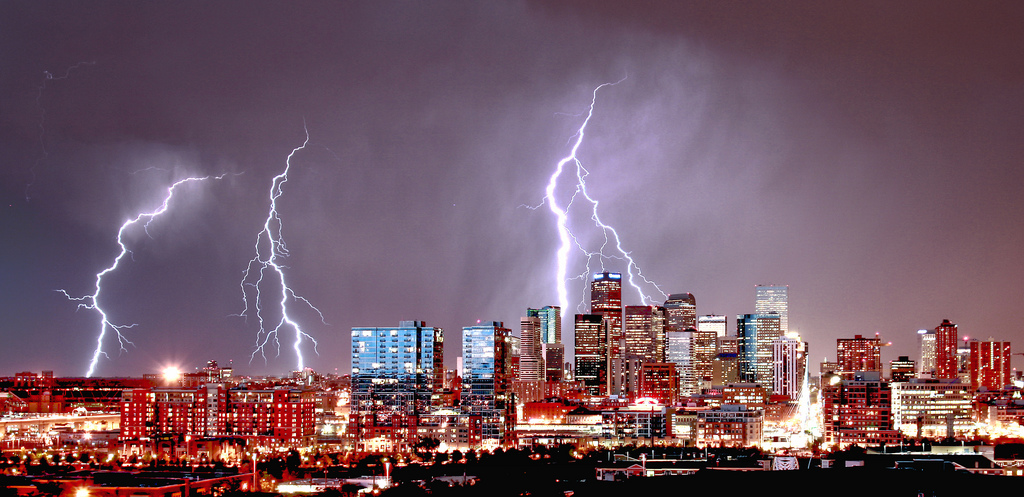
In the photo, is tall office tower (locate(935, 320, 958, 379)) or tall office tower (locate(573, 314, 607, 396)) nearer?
tall office tower (locate(935, 320, 958, 379))

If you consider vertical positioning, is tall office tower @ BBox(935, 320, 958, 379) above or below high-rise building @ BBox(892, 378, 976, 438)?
above

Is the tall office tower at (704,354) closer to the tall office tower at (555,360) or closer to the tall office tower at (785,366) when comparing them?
the tall office tower at (785,366)

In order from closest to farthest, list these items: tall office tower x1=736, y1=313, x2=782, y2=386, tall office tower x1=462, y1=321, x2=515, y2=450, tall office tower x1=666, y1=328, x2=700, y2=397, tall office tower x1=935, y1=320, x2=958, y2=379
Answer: tall office tower x1=462, y1=321, x2=515, y2=450 → tall office tower x1=935, y1=320, x2=958, y2=379 → tall office tower x1=666, y1=328, x2=700, y2=397 → tall office tower x1=736, y1=313, x2=782, y2=386

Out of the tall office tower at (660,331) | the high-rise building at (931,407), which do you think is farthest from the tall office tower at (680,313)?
the high-rise building at (931,407)

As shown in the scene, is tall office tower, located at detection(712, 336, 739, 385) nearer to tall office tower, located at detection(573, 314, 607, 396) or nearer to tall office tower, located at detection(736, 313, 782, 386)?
tall office tower, located at detection(736, 313, 782, 386)

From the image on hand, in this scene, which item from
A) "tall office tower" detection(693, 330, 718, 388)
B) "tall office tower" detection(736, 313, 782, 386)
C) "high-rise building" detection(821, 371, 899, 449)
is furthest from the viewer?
"tall office tower" detection(693, 330, 718, 388)

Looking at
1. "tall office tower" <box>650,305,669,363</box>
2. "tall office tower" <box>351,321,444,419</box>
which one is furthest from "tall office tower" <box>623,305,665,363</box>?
"tall office tower" <box>351,321,444,419</box>

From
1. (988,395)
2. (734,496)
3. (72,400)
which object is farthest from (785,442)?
(72,400)

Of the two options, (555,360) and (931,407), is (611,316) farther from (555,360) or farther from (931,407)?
(931,407)
